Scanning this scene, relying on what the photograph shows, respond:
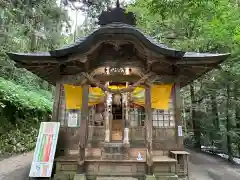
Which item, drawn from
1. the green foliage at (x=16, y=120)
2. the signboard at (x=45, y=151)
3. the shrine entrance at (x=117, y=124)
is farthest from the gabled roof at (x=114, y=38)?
the shrine entrance at (x=117, y=124)

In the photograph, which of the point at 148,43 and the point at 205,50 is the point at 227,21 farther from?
the point at 148,43

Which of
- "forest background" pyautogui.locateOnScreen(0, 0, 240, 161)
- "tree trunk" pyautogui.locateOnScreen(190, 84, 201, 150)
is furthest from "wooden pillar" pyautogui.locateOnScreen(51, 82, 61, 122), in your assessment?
"tree trunk" pyautogui.locateOnScreen(190, 84, 201, 150)

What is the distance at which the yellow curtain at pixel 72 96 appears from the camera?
6492 mm

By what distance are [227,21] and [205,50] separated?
2561 mm

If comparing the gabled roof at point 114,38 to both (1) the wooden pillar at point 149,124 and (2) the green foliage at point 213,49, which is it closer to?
(1) the wooden pillar at point 149,124

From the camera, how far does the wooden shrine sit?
555cm

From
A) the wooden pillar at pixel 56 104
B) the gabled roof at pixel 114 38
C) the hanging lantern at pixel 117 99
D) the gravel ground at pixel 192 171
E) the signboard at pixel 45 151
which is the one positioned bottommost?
the gravel ground at pixel 192 171

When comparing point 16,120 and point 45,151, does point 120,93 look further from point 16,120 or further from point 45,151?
point 16,120

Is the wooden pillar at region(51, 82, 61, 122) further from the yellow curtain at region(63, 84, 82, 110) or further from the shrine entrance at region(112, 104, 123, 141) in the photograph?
the shrine entrance at region(112, 104, 123, 141)

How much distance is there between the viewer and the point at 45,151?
5.62m

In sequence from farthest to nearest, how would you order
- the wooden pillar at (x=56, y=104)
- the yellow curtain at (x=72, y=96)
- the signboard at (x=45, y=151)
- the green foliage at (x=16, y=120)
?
the green foliage at (x=16, y=120) → the yellow curtain at (x=72, y=96) → the wooden pillar at (x=56, y=104) → the signboard at (x=45, y=151)

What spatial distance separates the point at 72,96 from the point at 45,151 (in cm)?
192

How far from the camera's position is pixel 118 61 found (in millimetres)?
6438

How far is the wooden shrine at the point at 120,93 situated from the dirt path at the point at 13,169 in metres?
1.32
